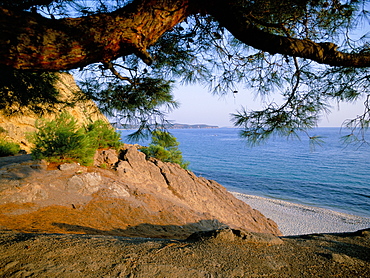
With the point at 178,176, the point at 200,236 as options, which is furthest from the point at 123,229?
the point at 178,176

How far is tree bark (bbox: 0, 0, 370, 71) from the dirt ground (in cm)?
141

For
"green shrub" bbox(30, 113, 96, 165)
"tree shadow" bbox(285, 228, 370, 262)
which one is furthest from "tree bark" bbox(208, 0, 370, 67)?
"green shrub" bbox(30, 113, 96, 165)

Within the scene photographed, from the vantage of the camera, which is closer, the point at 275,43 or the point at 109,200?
the point at 275,43

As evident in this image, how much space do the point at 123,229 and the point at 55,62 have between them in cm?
296

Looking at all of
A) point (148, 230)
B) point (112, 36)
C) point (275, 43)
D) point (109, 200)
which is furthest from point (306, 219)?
point (112, 36)

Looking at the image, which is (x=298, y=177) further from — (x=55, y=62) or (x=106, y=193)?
(x=55, y=62)

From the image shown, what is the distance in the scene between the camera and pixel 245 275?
1554mm

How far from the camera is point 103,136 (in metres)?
6.64

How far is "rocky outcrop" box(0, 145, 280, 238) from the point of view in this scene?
3.52 meters

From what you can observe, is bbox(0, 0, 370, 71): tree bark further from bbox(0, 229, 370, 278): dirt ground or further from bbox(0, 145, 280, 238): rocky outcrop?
bbox(0, 145, 280, 238): rocky outcrop

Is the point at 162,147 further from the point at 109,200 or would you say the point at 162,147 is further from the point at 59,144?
the point at 109,200

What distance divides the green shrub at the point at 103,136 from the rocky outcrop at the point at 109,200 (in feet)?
1.34

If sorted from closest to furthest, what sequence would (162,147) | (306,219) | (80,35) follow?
(80,35)
(162,147)
(306,219)

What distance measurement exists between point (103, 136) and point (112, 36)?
17.7 ft
